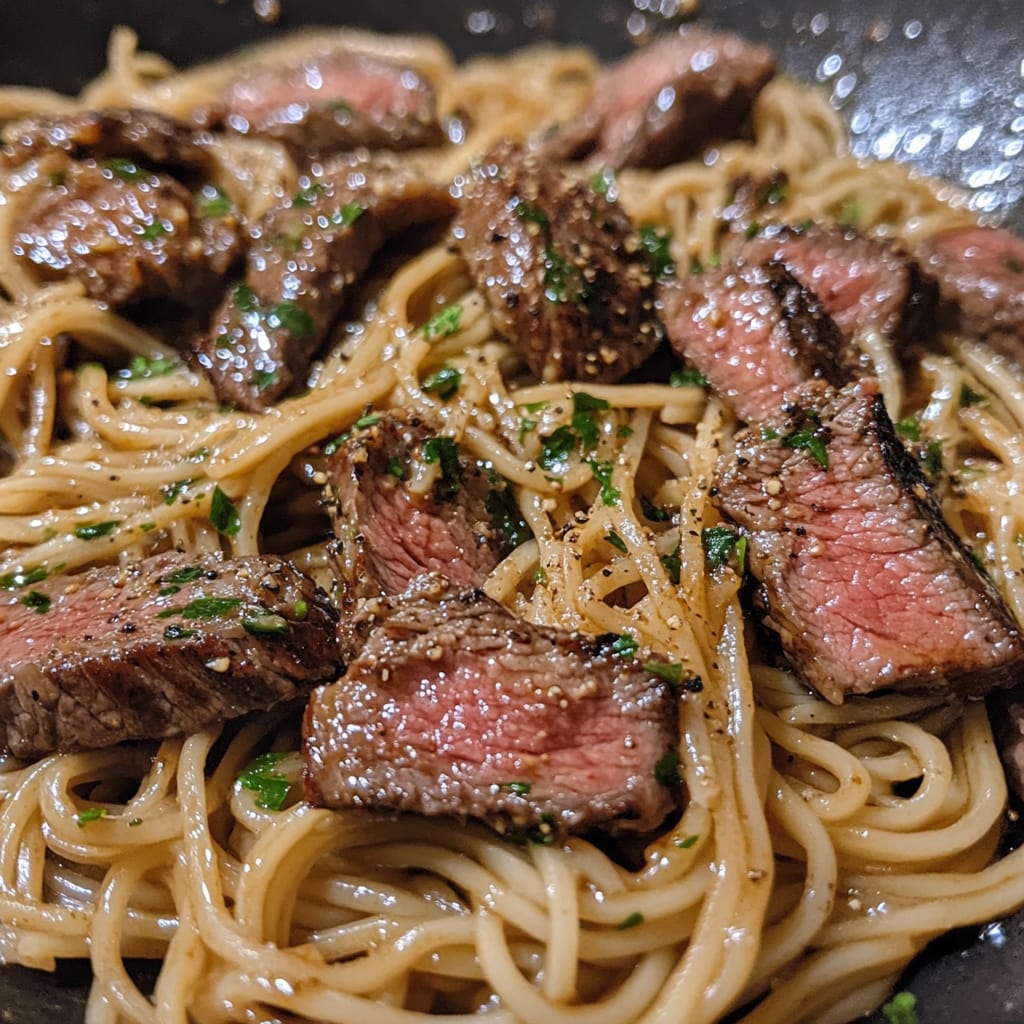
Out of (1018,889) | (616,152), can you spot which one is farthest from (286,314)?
(1018,889)

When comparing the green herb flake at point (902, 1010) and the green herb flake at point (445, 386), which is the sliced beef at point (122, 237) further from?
the green herb flake at point (902, 1010)

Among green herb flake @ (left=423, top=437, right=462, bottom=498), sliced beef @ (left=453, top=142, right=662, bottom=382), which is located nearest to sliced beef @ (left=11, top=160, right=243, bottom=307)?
sliced beef @ (left=453, top=142, right=662, bottom=382)

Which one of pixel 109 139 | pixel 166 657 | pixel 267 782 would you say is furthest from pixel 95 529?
pixel 109 139

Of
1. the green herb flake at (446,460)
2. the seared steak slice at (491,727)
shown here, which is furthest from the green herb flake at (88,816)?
the green herb flake at (446,460)

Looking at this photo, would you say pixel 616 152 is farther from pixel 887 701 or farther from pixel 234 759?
pixel 234 759

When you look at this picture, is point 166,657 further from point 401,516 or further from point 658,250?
point 658,250

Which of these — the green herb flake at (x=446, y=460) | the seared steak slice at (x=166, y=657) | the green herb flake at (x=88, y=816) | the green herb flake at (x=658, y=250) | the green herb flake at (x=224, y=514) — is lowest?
the green herb flake at (x=88, y=816)
